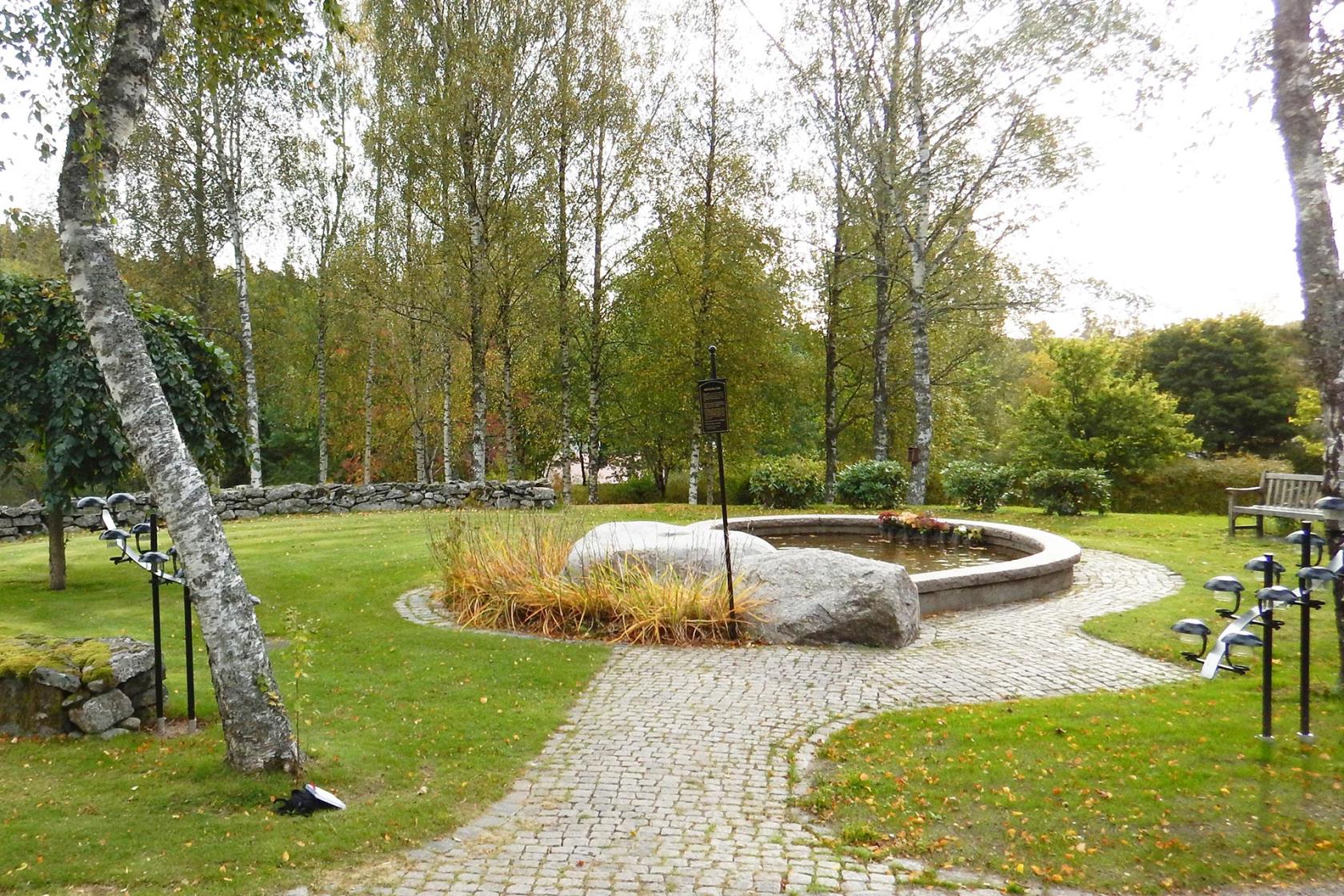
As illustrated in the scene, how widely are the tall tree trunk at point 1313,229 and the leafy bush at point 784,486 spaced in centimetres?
1067

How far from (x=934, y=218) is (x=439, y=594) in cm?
1316

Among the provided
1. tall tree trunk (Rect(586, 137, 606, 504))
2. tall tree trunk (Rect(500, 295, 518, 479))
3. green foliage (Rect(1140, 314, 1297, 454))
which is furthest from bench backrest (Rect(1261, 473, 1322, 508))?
tall tree trunk (Rect(500, 295, 518, 479))

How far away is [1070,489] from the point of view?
551 inches

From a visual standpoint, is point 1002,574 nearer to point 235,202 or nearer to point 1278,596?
point 1278,596

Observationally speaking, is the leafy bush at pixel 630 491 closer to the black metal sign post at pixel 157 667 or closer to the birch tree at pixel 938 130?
the birch tree at pixel 938 130

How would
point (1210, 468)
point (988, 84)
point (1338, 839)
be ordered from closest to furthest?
point (1338, 839)
point (988, 84)
point (1210, 468)

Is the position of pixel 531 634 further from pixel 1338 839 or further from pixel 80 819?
pixel 1338 839

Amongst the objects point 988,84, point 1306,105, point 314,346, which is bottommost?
point 1306,105

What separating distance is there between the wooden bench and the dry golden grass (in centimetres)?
778

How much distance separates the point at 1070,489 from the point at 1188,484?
7.34 m

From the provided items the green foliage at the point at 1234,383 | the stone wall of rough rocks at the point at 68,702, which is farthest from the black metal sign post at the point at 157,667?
the green foliage at the point at 1234,383

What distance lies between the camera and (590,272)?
827 inches

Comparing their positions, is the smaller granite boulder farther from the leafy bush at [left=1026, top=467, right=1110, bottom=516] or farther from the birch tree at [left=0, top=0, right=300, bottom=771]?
the leafy bush at [left=1026, top=467, right=1110, bottom=516]

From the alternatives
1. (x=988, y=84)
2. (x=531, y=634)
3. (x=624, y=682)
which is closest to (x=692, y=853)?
(x=624, y=682)
